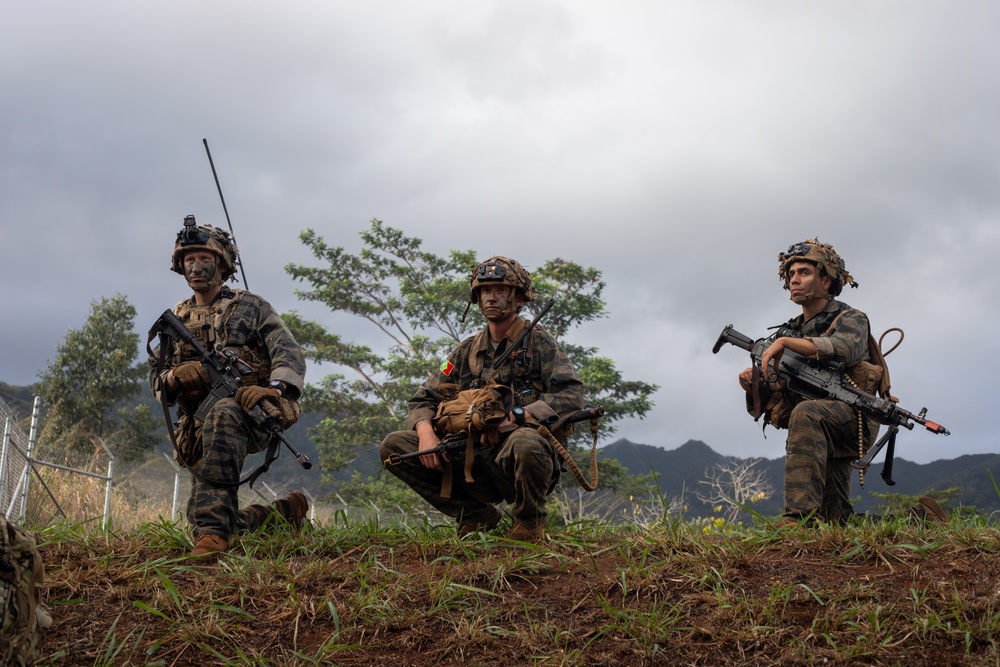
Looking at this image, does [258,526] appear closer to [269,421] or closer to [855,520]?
[269,421]

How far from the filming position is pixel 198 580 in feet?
17.1

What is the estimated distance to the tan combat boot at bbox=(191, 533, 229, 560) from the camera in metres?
5.59

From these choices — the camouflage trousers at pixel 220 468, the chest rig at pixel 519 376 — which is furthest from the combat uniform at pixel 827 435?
the camouflage trousers at pixel 220 468

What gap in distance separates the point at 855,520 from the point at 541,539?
6.19ft

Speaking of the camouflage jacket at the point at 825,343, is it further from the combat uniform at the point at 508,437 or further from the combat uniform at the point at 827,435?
the combat uniform at the point at 508,437

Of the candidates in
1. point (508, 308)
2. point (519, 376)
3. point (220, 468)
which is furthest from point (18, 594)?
point (508, 308)

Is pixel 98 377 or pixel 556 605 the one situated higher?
pixel 98 377

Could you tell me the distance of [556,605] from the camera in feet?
15.6

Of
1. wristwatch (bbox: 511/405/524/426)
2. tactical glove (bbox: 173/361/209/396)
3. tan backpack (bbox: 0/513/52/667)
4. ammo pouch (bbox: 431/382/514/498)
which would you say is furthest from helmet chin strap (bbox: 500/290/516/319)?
tan backpack (bbox: 0/513/52/667)

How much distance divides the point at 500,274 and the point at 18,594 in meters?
3.44

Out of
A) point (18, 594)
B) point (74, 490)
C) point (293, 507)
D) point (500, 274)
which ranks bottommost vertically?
point (18, 594)

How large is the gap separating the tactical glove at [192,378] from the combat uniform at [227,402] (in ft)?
0.14

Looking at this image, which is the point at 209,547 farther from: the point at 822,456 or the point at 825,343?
the point at 825,343

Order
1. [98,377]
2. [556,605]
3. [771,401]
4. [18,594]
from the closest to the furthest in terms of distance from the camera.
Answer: [18,594] → [556,605] → [771,401] → [98,377]
